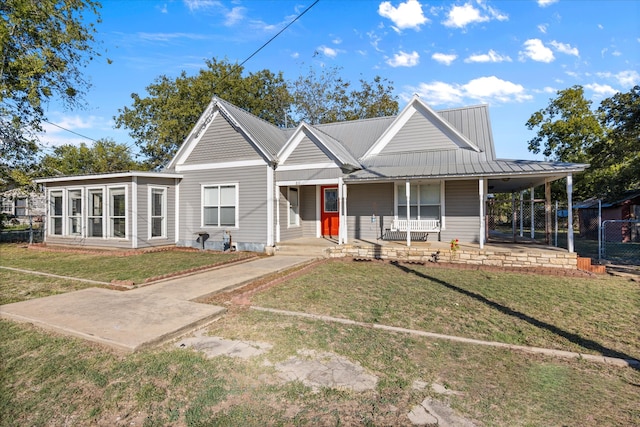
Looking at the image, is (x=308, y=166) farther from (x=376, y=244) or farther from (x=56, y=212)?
(x=56, y=212)

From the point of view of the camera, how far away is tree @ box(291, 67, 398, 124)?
3008 cm

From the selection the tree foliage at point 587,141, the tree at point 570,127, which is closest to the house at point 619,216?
the tree foliage at point 587,141

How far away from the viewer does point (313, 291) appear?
7188 millimetres

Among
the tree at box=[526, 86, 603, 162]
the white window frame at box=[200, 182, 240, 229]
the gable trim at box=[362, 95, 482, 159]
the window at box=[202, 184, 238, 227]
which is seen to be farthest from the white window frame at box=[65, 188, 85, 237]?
the tree at box=[526, 86, 603, 162]

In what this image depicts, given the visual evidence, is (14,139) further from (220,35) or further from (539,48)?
(539,48)

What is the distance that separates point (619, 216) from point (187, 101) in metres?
31.5

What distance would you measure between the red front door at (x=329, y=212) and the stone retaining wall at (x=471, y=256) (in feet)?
9.39

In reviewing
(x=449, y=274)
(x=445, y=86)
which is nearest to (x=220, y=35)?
(x=449, y=274)

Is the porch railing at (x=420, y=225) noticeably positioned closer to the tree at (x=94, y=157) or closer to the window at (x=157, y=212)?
the window at (x=157, y=212)

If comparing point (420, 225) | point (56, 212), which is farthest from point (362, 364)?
point (56, 212)

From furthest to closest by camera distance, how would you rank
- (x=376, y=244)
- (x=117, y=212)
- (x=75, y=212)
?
1. (x=75, y=212)
2. (x=117, y=212)
3. (x=376, y=244)

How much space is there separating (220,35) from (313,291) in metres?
11.2

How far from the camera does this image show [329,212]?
14.9m

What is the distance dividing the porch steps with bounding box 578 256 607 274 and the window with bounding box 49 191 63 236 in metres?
20.3
